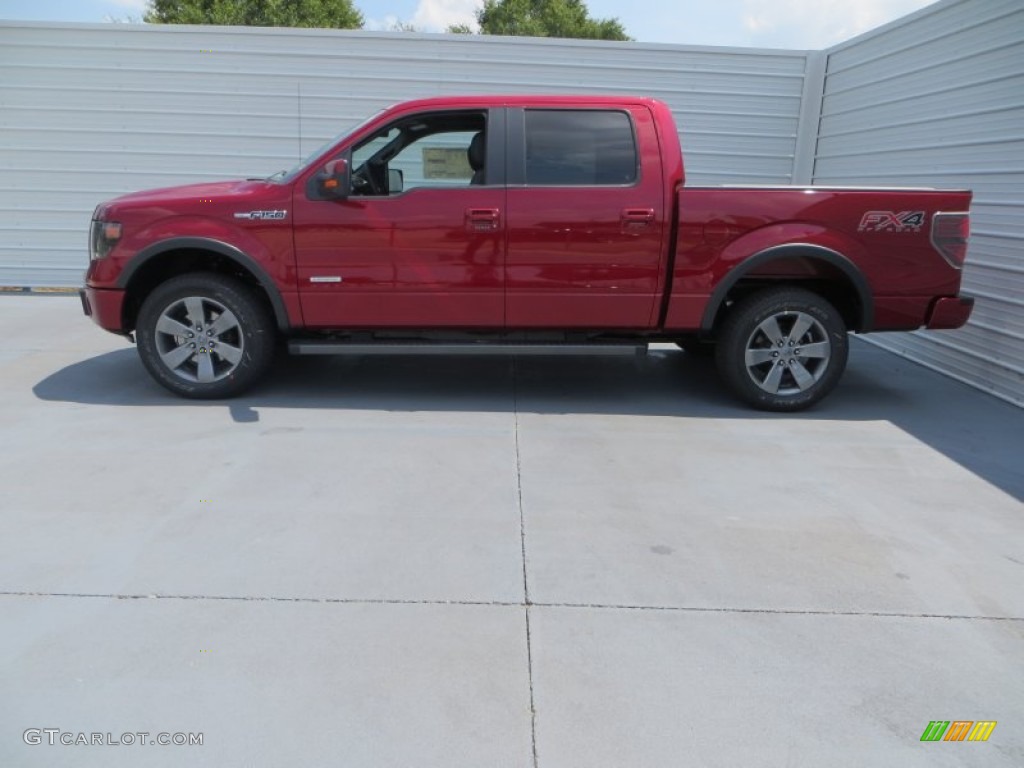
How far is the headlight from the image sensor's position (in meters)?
5.27

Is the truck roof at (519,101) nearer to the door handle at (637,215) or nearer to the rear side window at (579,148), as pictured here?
the rear side window at (579,148)

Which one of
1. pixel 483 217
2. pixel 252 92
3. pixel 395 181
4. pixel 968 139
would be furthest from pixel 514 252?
pixel 252 92

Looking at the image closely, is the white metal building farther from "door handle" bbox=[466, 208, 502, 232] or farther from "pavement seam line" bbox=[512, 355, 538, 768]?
"pavement seam line" bbox=[512, 355, 538, 768]

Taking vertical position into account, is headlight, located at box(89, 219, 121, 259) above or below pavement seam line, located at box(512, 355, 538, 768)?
above

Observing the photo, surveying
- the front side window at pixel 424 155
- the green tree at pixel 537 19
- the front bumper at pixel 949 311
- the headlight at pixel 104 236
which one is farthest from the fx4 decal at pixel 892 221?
the green tree at pixel 537 19

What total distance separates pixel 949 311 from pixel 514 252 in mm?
3026

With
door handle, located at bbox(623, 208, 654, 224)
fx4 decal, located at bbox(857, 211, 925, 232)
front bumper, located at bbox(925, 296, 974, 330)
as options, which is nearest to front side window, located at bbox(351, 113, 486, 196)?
door handle, located at bbox(623, 208, 654, 224)

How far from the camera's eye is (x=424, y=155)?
5570 millimetres

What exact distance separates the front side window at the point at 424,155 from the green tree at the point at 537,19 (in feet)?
112

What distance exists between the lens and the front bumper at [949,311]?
17.6 feet

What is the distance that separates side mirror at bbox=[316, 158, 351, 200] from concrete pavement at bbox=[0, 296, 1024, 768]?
148 cm

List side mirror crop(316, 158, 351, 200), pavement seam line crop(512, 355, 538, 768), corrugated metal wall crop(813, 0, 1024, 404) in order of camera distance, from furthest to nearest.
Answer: corrugated metal wall crop(813, 0, 1024, 404) < side mirror crop(316, 158, 351, 200) < pavement seam line crop(512, 355, 538, 768)

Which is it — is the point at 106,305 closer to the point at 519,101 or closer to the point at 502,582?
the point at 519,101

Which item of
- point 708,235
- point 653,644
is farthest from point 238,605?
point 708,235
